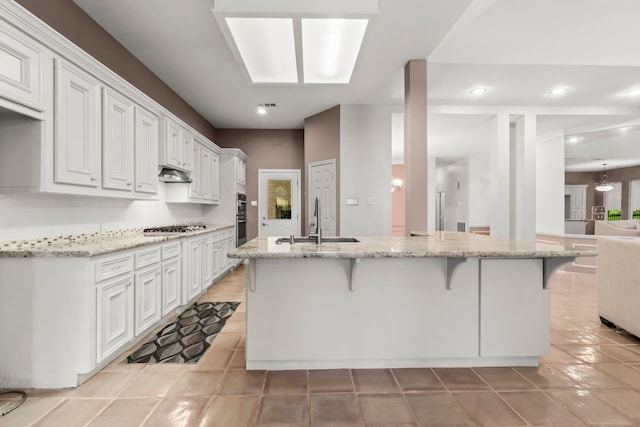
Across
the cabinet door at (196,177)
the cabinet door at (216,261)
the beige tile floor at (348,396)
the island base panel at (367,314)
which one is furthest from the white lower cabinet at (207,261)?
the island base panel at (367,314)

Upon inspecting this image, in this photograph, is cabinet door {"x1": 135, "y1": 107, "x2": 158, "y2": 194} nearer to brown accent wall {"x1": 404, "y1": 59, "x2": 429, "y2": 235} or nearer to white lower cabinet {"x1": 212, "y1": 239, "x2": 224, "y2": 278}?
white lower cabinet {"x1": 212, "y1": 239, "x2": 224, "y2": 278}

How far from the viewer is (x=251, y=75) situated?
123 inches

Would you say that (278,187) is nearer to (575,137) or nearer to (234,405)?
(234,405)

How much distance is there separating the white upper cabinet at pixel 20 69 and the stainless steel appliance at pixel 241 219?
12.6ft

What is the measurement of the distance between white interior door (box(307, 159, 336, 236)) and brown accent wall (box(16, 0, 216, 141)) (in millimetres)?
2454

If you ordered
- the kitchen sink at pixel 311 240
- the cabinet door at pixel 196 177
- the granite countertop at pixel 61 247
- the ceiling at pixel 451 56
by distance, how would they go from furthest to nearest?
the cabinet door at pixel 196 177 < the ceiling at pixel 451 56 < the kitchen sink at pixel 311 240 < the granite countertop at pixel 61 247

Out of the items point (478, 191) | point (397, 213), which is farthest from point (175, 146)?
point (478, 191)

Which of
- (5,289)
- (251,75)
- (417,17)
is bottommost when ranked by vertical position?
(5,289)

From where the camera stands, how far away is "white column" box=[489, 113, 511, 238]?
16.9 feet

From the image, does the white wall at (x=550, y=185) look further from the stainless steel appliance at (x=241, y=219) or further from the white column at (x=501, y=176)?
the stainless steel appliance at (x=241, y=219)

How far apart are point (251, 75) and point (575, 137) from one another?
6693mm

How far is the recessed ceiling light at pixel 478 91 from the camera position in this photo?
14.7 feet

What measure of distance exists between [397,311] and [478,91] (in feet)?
12.7

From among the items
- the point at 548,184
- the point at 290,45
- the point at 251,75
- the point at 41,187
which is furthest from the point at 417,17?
the point at 548,184
